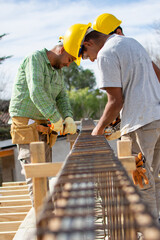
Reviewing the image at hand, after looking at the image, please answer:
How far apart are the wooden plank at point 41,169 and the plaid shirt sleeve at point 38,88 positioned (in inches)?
50.3

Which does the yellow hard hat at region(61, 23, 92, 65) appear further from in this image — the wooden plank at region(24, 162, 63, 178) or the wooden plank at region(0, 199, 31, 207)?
the wooden plank at region(0, 199, 31, 207)

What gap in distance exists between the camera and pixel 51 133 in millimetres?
3971

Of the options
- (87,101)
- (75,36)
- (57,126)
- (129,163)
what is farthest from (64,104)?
(87,101)

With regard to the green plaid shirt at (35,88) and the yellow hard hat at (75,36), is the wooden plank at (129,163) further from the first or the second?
the green plaid shirt at (35,88)

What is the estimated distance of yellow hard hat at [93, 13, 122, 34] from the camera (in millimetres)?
4242

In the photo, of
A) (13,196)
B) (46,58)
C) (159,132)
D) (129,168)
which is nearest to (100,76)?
(159,132)

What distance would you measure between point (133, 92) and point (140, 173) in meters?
0.69

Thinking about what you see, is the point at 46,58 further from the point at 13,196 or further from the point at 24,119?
the point at 13,196

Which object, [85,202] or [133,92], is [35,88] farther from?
[85,202]

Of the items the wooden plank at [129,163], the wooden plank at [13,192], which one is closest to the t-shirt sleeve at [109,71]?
the wooden plank at [129,163]

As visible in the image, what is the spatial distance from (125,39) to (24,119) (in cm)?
160

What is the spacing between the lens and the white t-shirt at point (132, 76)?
8.59 ft

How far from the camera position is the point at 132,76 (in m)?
2.67

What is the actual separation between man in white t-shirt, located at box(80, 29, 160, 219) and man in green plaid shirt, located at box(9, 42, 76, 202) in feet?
3.07
